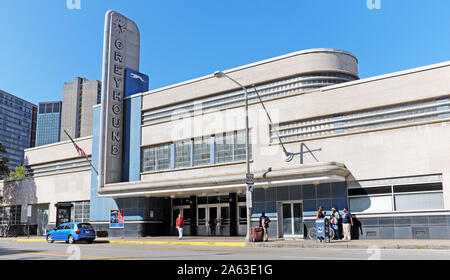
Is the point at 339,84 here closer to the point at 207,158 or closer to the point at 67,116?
the point at 207,158

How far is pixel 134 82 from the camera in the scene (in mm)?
36906

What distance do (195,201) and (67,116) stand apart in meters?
144

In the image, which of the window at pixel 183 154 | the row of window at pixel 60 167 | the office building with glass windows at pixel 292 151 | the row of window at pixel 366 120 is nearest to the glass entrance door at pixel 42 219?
the row of window at pixel 60 167

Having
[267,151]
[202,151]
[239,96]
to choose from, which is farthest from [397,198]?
[202,151]

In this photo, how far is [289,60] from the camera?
27.7 metres

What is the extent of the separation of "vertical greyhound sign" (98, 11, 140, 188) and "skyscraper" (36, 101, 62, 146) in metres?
140

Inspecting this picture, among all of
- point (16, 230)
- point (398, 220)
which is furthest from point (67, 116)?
point (398, 220)

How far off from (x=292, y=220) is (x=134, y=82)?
18883 millimetres

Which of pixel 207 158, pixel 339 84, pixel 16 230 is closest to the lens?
pixel 339 84

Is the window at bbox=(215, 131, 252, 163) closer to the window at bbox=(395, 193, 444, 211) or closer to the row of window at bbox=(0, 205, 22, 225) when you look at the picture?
the window at bbox=(395, 193, 444, 211)

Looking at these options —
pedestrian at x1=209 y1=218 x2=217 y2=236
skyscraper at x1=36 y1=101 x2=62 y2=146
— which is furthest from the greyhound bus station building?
skyscraper at x1=36 y1=101 x2=62 y2=146

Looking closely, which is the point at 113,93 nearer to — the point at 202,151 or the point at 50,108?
the point at 202,151

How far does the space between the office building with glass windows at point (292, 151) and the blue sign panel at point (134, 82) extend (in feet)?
5.33
